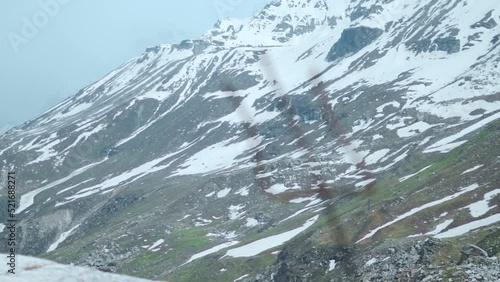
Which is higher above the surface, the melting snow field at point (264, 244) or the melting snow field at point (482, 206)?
the melting snow field at point (482, 206)

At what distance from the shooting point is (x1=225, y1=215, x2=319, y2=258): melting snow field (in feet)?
286

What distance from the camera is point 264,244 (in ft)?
302

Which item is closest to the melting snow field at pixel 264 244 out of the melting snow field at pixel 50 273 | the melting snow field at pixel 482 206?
the melting snow field at pixel 482 206

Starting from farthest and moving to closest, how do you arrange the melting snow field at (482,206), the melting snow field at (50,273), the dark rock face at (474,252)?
the melting snow field at (482,206), the dark rock face at (474,252), the melting snow field at (50,273)

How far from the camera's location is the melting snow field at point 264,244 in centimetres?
8725

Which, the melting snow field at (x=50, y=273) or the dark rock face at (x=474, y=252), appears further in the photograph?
the dark rock face at (x=474, y=252)

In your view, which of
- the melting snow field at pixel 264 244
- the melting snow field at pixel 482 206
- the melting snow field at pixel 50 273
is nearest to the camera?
the melting snow field at pixel 50 273

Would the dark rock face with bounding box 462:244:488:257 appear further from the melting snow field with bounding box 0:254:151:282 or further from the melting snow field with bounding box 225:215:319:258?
the melting snow field with bounding box 225:215:319:258

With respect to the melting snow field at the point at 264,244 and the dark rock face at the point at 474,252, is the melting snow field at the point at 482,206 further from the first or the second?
the melting snow field at the point at 264,244

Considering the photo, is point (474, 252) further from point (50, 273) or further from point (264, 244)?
point (264, 244)

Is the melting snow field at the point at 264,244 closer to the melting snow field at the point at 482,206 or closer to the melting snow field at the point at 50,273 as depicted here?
the melting snow field at the point at 482,206

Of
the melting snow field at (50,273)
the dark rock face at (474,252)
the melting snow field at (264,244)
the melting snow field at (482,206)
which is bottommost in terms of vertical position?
the melting snow field at (264,244)

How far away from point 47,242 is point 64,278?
596 feet

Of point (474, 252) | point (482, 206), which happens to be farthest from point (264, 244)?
point (474, 252)
